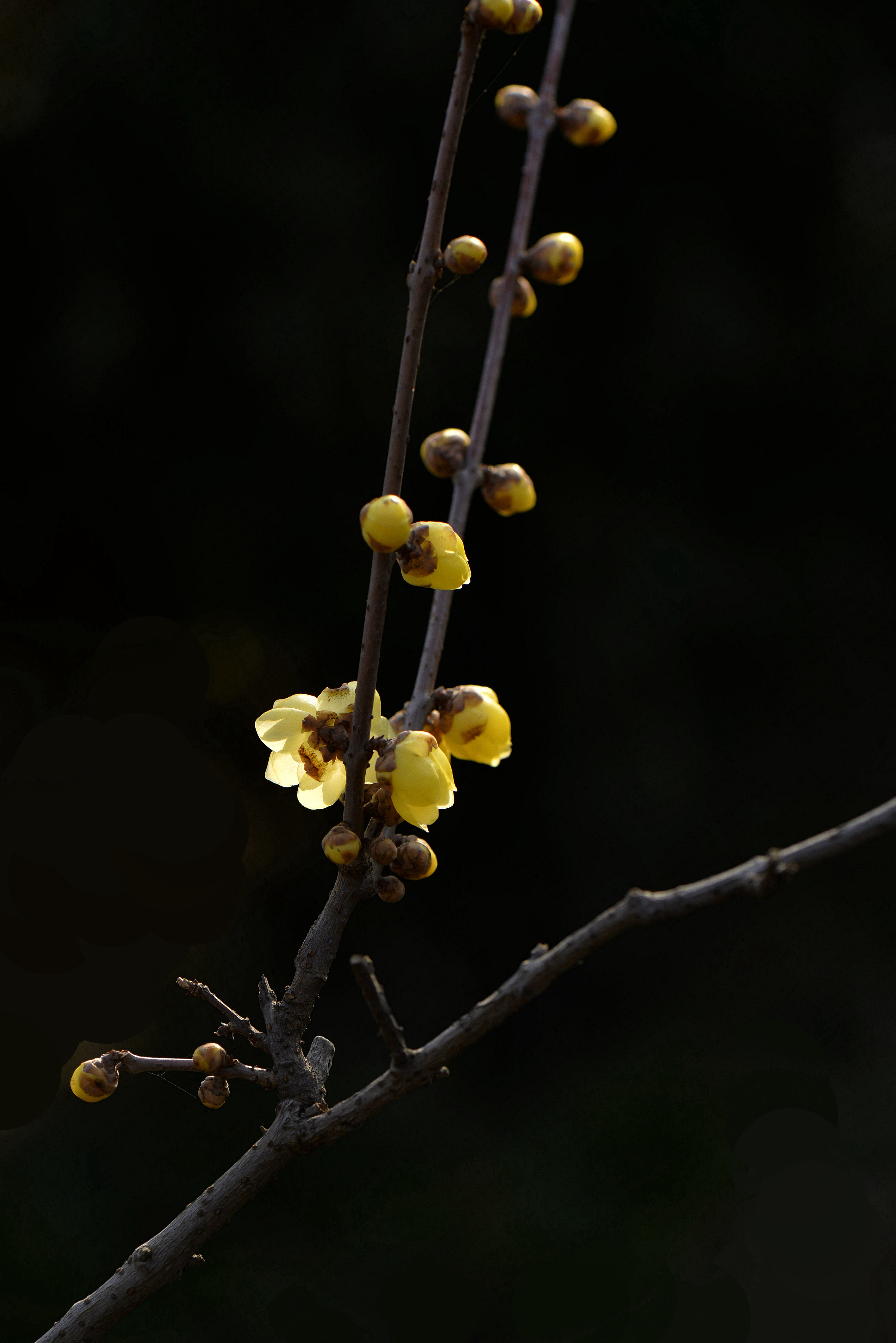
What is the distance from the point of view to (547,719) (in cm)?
111

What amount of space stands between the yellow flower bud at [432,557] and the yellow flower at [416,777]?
4 centimetres

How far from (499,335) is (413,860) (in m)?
0.16

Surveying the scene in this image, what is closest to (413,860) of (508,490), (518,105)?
(508,490)

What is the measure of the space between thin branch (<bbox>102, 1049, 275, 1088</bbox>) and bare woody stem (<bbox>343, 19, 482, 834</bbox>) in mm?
108

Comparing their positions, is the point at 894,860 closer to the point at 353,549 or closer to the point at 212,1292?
the point at 353,549

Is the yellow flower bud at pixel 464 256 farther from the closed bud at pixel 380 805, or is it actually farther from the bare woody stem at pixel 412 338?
the closed bud at pixel 380 805

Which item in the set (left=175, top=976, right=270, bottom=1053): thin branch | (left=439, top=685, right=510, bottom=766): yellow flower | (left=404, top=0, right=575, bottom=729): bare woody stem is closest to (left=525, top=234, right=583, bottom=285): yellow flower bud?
(left=404, top=0, right=575, bottom=729): bare woody stem

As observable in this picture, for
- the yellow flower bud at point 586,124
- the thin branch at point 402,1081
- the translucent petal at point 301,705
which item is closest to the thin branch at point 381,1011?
the thin branch at point 402,1081

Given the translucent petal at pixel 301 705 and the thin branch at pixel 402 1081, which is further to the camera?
the translucent petal at pixel 301 705

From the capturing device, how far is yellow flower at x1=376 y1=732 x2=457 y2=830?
0.89 ft

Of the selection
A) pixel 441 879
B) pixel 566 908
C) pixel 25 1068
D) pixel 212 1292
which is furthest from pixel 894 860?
pixel 25 1068

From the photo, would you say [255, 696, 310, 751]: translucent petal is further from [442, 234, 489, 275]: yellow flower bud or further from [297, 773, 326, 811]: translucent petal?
[442, 234, 489, 275]: yellow flower bud

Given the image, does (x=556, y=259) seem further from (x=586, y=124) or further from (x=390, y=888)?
(x=390, y=888)

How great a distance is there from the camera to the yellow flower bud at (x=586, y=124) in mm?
264
